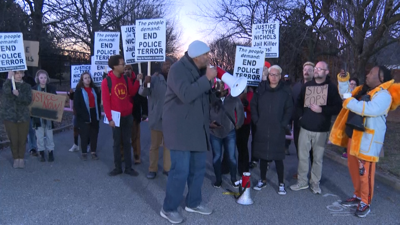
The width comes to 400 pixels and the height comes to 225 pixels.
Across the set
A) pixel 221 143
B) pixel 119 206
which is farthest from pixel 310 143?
pixel 119 206

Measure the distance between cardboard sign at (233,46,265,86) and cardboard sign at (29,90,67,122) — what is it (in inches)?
144

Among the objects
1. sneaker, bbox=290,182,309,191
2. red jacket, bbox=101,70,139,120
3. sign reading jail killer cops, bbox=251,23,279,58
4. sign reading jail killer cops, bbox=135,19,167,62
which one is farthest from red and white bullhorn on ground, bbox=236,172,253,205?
sign reading jail killer cops, bbox=251,23,279,58

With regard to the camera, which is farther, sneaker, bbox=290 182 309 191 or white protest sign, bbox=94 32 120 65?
white protest sign, bbox=94 32 120 65

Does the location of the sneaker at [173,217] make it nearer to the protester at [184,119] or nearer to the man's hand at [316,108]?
the protester at [184,119]

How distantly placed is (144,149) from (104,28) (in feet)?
48.3

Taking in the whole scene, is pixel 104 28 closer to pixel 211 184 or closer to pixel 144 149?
pixel 144 149

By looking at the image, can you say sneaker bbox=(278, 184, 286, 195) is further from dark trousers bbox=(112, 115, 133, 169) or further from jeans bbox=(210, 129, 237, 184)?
dark trousers bbox=(112, 115, 133, 169)

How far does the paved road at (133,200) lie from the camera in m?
4.27

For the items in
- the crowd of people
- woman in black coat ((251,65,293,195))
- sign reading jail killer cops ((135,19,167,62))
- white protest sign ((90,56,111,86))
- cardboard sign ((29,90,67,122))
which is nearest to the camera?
the crowd of people

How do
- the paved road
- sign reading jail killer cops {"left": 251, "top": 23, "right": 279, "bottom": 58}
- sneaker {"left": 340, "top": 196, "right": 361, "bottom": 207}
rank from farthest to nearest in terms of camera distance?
sign reading jail killer cops {"left": 251, "top": 23, "right": 279, "bottom": 58}
sneaker {"left": 340, "top": 196, "right": 361, "bottom": 207}
the paved road

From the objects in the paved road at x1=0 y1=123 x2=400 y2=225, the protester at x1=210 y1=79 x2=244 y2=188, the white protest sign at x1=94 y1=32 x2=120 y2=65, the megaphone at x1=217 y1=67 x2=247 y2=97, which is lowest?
the paved road at x1=0 y1=123 x2=400 y2=225

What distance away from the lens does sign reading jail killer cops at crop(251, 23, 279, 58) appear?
7211 millimetres

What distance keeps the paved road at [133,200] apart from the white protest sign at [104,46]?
2431 millimetres

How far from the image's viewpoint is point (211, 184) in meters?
5.66
